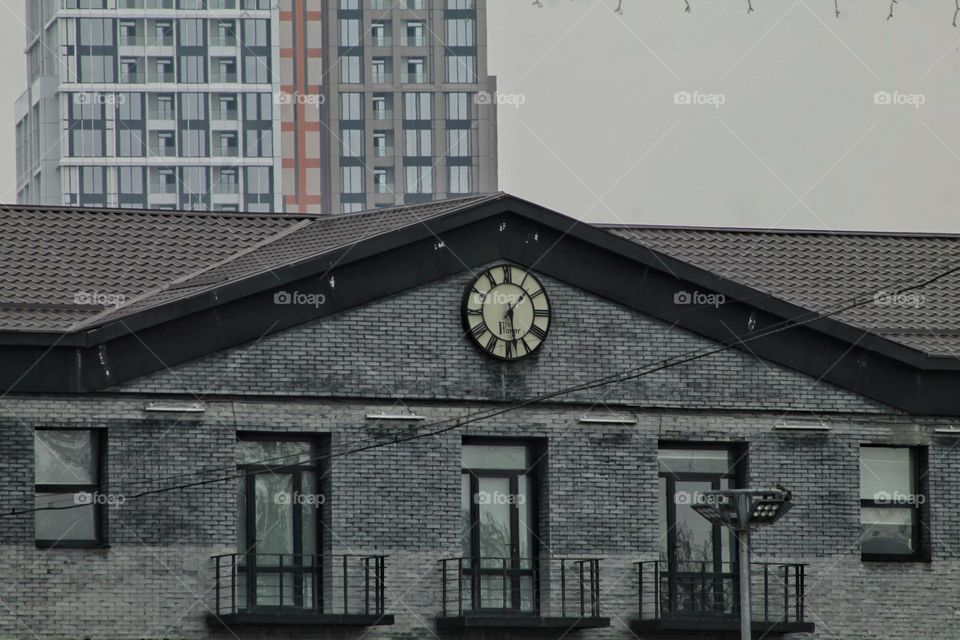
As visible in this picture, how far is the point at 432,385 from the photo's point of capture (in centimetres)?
3159

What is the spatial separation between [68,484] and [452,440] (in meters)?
5.70

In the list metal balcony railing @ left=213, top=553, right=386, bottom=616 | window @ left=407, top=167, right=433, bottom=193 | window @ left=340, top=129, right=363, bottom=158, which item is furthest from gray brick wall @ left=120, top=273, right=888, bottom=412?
window @ left=340, top=129, right=363, bottom=158

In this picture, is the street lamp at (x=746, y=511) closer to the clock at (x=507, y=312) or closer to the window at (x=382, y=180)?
the clock at (x=507, y=312)

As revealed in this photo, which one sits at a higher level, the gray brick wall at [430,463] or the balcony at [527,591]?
the gray brick wall at [430,463]

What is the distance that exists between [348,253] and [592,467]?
4994mm

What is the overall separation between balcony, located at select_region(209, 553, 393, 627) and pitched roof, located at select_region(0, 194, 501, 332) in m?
4.07

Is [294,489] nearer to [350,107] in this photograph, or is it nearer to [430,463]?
[430,463]

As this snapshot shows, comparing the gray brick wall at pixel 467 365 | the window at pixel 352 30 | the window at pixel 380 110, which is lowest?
the gray brick wall at pixel 467 365

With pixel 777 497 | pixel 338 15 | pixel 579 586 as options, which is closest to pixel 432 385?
pixel 579 586

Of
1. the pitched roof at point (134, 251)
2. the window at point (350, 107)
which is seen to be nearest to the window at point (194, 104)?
the window at point (350, 107)

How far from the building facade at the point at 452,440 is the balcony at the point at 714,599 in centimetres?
5

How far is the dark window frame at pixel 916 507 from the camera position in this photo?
33.2 m

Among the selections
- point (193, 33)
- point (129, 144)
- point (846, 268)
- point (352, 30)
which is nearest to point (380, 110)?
point (352, 30)

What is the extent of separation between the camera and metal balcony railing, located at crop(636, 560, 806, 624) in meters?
31.9
